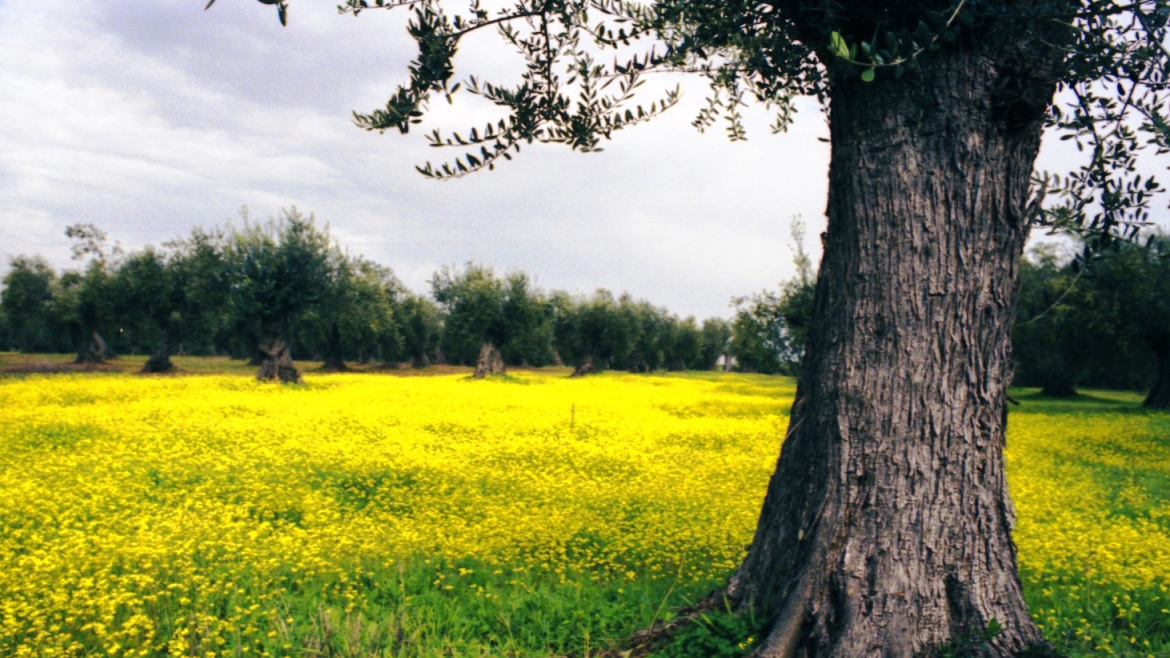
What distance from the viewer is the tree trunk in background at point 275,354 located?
111 ft

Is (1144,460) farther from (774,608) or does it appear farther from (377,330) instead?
(377,330)

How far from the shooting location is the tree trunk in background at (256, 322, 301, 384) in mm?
33938

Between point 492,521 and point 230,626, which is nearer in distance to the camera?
point 230,626

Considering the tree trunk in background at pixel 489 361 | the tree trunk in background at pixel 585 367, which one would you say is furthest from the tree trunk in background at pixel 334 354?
the tree trunk in background at pixel 585 367

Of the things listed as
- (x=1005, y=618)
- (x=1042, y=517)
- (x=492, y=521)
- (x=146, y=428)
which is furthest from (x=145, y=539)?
(x=1042, y=517)

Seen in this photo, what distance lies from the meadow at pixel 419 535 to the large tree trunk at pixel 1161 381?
55.9 ft

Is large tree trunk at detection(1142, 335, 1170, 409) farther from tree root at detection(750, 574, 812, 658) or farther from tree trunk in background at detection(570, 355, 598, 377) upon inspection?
tree trunk in background at detection(570, 355, 598, 377)

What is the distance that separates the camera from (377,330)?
54812 mm

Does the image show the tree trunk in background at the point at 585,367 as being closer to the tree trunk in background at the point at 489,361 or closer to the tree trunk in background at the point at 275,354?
the tree trunk in background at the point at 489,361

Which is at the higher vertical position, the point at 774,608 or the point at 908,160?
the point at 908,160

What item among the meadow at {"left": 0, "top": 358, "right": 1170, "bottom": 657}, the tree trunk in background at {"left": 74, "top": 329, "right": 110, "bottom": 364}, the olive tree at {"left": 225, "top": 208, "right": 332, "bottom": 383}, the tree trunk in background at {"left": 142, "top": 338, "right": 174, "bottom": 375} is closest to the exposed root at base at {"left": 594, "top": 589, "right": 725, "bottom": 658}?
the meadow at {"left": 0, "top": 358, "right": 1170, "bottom": 657}

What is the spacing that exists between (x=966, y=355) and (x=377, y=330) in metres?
53.6

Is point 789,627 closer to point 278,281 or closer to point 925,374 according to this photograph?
point 925,374

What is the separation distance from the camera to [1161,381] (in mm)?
33281
